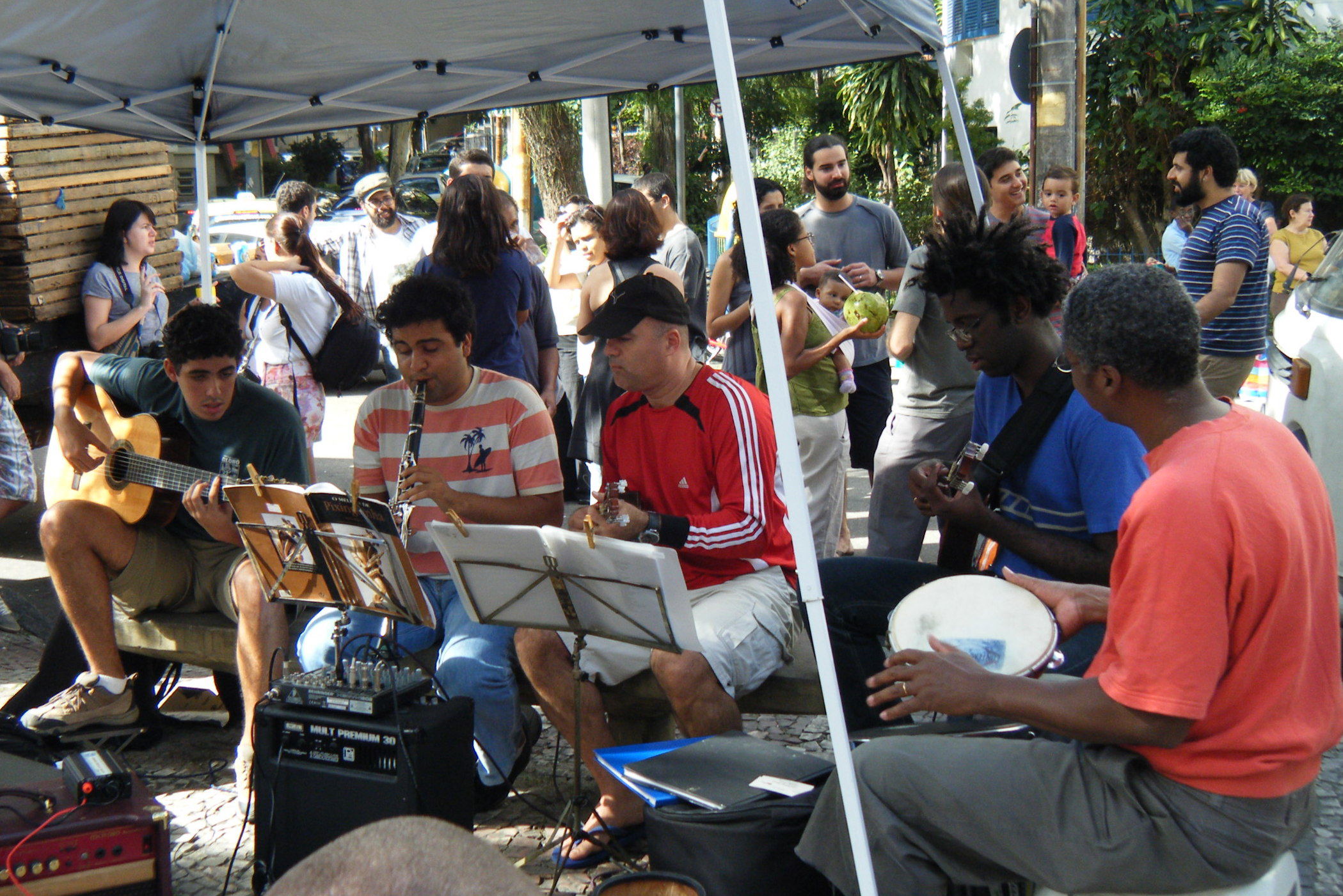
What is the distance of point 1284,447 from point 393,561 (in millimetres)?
1965

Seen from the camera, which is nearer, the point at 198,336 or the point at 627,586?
the point at 627,586

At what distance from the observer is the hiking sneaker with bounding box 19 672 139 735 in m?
3.68

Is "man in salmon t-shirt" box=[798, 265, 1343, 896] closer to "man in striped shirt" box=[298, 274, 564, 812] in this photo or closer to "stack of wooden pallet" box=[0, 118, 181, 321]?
"man in striped shirt" box=[298, 274, 564, 812]

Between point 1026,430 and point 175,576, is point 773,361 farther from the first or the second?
point 175,576

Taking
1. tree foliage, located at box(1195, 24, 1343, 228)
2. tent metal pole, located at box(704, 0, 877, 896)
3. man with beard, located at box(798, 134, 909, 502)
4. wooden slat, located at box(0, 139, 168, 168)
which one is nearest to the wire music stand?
tent metal pole, located at box(704, 0, 877, 896)

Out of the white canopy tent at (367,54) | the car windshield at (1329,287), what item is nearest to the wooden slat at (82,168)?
the white canopy tent at (367,54)

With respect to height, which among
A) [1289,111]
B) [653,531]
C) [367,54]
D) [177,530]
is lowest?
[177,530]

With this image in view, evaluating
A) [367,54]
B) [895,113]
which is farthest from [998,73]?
[367,54]

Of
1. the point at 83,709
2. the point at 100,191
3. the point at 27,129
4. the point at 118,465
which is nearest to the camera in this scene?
the point at 83,709

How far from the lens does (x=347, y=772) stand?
291 cm

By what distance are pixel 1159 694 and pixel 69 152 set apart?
6036 millimetres

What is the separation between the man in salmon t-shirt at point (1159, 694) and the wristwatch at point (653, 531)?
3.17ft

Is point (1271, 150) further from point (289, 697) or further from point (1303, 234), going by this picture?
point (289, 697)

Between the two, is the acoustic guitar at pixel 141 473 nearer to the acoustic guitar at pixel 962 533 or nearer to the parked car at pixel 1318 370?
the acoustic guitar at pixel 962 533
